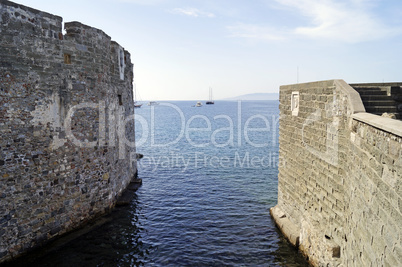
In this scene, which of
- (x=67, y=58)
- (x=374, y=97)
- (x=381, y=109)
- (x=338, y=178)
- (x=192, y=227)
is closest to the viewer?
(x=338, y=178)

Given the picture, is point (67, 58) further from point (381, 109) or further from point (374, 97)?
point (381, 109)

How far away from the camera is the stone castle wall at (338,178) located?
452 cm

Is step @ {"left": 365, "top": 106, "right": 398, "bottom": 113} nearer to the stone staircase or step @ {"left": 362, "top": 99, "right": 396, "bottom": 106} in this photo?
the stone staircase

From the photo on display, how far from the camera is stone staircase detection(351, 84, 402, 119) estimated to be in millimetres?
8086

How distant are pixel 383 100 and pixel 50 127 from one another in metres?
10.6

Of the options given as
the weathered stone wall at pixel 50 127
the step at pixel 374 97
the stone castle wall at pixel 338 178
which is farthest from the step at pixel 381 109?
the weathered stone wall at pixel 50 127

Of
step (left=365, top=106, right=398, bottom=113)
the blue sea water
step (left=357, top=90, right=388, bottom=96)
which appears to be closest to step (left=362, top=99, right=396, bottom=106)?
step (left=365, top=106, right=398, bottom=113)

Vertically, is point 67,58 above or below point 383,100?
above

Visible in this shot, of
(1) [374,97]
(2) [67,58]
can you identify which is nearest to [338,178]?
(1) [374,97]

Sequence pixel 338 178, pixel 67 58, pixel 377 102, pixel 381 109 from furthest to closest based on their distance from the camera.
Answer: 1. pixel 67 58
2. pixel 377 102
3. pixel 381 109
4. pixel 338 178

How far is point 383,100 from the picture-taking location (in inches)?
327

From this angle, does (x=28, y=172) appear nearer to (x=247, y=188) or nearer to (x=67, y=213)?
(x=67, y=213)

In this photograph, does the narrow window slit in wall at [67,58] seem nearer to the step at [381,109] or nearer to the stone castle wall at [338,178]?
the stone castle wall at [338,178]

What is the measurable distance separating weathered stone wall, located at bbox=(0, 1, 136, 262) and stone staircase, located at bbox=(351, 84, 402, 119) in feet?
32.0
